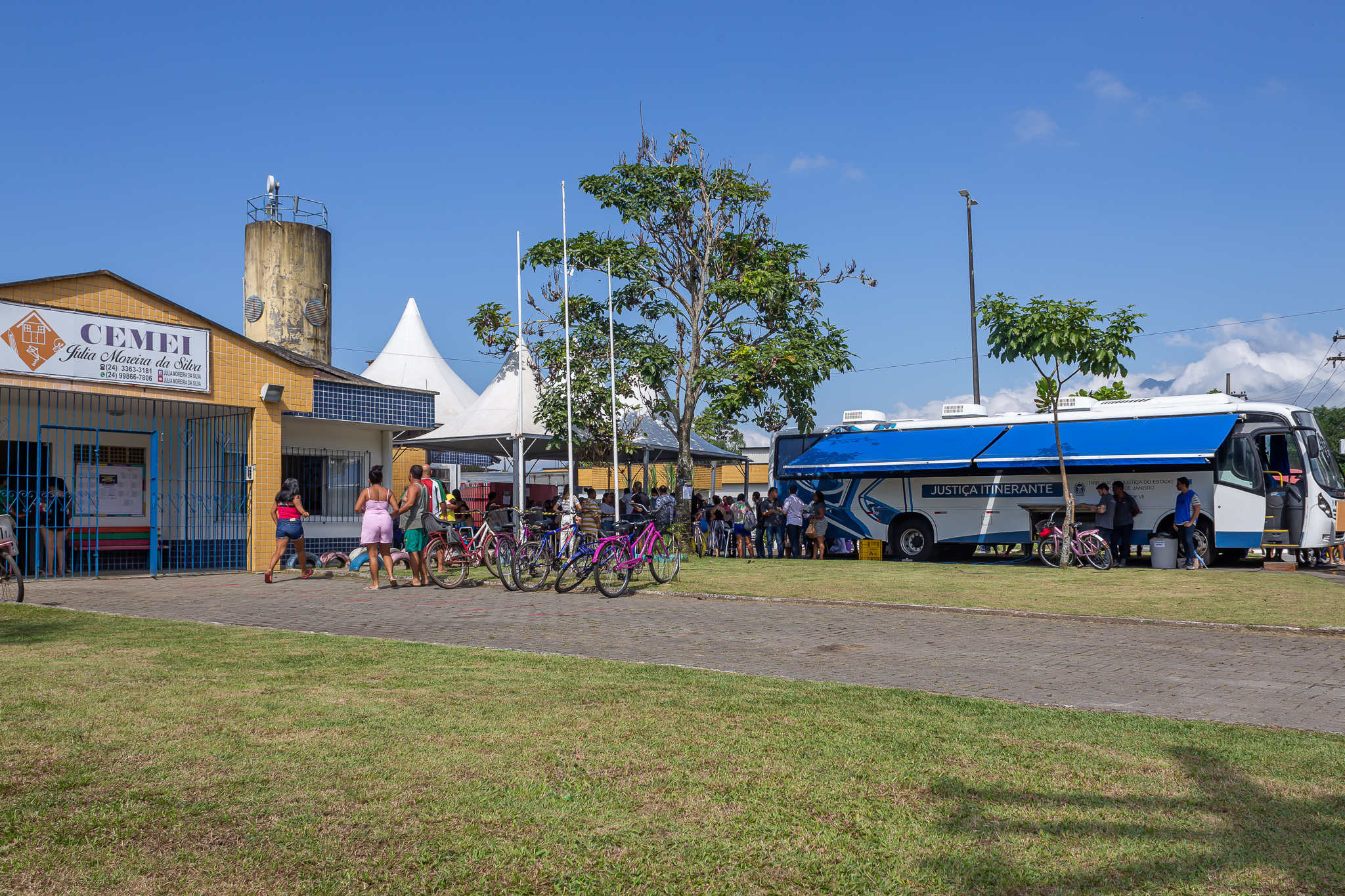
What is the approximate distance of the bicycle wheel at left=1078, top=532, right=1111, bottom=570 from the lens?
1809 cm

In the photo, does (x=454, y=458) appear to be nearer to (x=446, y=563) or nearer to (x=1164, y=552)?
(x=446, y=563)

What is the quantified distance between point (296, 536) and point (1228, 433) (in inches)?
591

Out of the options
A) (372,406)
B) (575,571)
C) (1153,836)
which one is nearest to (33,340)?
(372,406)

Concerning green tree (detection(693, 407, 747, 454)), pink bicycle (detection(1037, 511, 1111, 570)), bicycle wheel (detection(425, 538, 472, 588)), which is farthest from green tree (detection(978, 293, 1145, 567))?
green tree (detection(693, 407, 747, 454))

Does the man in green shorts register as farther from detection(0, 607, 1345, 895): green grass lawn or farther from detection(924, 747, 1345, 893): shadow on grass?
detection(924, 747, 1345, 893): shadow on grass

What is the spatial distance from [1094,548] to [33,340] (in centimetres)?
1632

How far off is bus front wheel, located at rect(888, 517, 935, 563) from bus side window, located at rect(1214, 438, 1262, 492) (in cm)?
560

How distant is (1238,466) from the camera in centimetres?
1806

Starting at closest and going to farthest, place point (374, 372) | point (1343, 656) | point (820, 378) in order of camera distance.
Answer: point (1343, 656), point (820, 378), point (374, 372)

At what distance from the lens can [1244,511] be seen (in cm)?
1797

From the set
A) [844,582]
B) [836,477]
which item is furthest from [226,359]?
[836,477]

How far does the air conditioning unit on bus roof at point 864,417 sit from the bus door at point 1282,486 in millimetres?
7826

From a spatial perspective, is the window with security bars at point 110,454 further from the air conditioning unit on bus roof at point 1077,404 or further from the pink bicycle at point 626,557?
the air conditioning unit on bus roof at point 1077,404

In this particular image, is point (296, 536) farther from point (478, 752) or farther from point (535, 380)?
point (478, 752)
